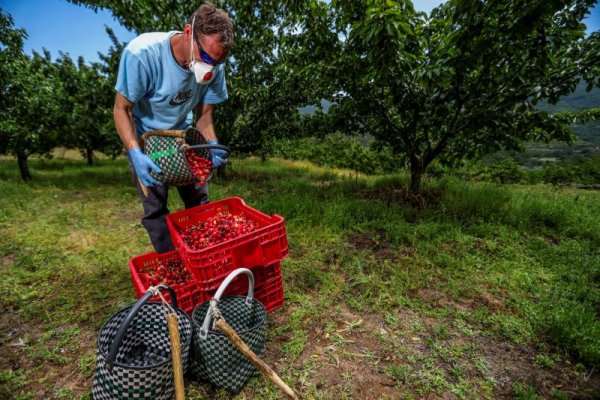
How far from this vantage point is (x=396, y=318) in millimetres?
2775

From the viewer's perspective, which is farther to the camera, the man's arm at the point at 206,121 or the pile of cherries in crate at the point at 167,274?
the man's arm at the point at 206,121

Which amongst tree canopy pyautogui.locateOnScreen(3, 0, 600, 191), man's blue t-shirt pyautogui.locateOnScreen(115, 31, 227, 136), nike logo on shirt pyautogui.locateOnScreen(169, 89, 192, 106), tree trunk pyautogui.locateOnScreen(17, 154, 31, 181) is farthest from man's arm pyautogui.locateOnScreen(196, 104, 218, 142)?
tree trunk pyautogui.locateOnScreen(17, 154, 31, 181)

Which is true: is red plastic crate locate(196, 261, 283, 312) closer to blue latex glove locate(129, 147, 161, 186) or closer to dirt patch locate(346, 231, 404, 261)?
blue latex glove locate(129, 147, 161, 186)

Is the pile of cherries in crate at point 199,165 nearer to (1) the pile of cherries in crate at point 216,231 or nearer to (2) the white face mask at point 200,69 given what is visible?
(1) the pile of cherries in crate at point 216,231

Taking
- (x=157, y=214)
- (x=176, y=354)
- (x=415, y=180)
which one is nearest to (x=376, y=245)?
(x=415, y=180)

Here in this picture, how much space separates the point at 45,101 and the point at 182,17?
4.81m

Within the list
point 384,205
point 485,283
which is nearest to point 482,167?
point 384,205

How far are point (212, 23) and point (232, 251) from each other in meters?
1.60

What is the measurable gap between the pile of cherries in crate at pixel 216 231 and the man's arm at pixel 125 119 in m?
0.80

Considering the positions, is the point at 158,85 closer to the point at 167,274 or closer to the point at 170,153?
the point at 170,153

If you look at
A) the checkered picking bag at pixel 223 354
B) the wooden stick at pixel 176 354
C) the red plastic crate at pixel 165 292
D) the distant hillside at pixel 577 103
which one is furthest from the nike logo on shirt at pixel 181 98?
the distant hillside at pixel 577 103

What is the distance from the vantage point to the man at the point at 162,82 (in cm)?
222

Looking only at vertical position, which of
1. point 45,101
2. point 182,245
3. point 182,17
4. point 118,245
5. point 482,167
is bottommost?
point 482,167

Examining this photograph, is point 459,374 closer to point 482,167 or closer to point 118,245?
point 118,245
